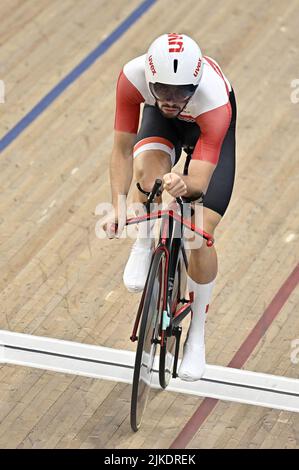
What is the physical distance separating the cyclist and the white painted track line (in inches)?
8.3

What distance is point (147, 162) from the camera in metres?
4.12

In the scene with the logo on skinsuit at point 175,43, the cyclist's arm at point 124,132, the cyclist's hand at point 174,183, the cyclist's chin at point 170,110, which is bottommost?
the cyclist's arm at point 124,132

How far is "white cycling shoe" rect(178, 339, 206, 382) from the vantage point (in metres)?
4.28

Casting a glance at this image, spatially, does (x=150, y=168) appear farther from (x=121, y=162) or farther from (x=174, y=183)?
(x=174, y=183)

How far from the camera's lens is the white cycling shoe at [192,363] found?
4.28 m

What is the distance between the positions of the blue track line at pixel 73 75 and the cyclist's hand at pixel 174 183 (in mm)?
2268

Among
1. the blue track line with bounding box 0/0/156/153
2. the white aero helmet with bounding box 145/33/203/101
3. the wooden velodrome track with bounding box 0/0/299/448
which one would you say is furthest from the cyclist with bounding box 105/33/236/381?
the blue track line with bounding box 0/0/156/153

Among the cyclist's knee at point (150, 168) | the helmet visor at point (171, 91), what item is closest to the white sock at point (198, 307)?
the cyclist's knee at point (150, 168)

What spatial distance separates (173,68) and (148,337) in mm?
1029

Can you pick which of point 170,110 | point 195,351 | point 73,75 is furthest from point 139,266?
point 73,75

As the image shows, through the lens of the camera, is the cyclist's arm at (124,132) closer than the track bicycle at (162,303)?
No

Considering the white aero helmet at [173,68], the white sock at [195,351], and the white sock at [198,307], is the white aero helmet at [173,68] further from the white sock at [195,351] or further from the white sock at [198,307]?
the white sock at [195,351]
